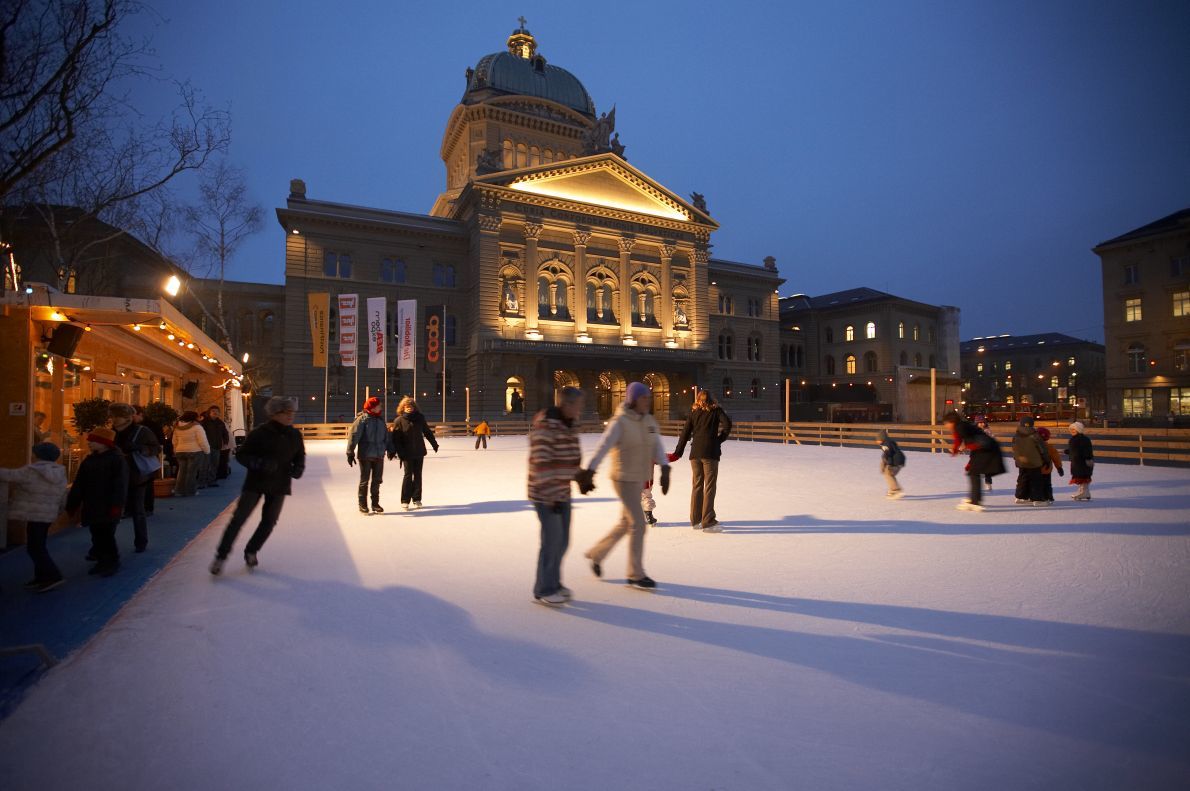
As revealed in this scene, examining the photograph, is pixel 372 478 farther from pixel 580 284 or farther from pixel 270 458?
pixel 580 284

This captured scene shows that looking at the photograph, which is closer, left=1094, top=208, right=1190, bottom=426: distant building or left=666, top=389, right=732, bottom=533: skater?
left=666, top=389, right=732, bottom=533: skater

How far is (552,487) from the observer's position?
4.64 meters

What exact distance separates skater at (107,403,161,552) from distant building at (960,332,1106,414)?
8756 cm

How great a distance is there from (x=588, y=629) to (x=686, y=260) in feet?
142

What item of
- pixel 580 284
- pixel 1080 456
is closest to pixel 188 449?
pixel 1080 456

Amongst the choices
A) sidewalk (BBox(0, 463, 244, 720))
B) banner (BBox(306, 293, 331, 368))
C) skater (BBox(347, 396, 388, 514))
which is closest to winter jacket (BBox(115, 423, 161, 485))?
sidewalk (BBox(0, 463, 244, 720))

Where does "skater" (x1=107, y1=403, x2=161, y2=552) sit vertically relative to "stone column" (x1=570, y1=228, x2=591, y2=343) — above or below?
below

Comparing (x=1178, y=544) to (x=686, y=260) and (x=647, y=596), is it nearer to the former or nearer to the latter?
(x=647, y=596)

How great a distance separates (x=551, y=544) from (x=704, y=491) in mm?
3447

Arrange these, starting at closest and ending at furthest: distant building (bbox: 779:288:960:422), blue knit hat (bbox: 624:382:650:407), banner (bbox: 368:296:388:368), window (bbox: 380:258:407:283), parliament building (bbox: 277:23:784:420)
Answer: blue knit hat (bbox: 624:382:650:407) < banner (bbox: 368:296:388:368) < parliament building (bbox: 277:23:784:420) < window (bbox: 380:258:407:283) < distant building (bbox: 779:288:960:422)

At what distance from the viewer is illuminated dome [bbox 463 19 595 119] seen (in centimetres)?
5044

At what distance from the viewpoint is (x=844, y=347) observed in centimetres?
5981

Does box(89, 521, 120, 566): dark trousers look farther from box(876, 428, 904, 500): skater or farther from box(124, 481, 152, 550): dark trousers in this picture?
box(876, 428, 904, 500): skater

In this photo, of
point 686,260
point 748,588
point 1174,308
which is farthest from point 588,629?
point 1174,308
